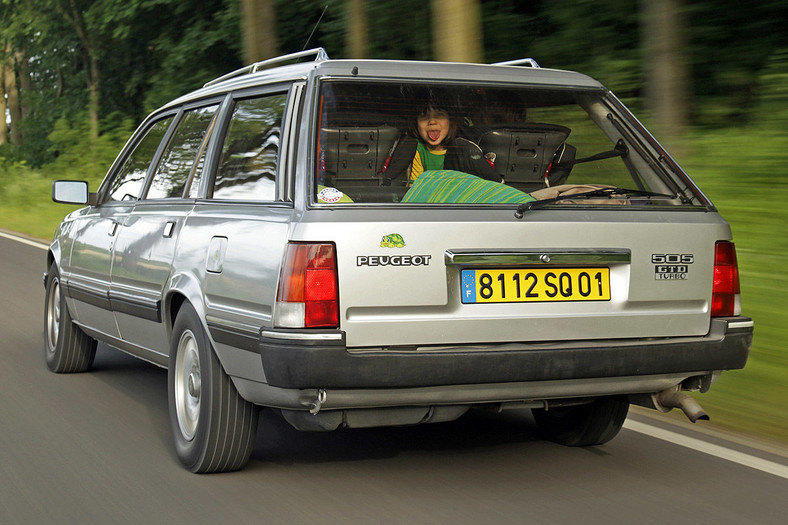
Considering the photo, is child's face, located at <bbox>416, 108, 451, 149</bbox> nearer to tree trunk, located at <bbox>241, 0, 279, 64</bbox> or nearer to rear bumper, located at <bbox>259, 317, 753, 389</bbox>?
rear bumper, located at <bbox>259, 317, 753, 389</bbox>

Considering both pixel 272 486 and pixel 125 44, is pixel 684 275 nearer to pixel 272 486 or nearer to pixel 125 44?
pixel 272 486

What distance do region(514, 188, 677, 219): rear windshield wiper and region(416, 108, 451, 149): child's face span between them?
59 cm

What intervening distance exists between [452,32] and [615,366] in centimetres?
713

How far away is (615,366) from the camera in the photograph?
432 cm

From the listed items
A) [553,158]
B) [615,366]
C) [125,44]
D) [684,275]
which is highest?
[125,44]

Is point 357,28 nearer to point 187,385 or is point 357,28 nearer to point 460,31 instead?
point 460,31

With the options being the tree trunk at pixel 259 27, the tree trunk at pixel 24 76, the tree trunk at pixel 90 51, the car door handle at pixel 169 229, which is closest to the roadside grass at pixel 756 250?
the car door handle at pixel 169 229

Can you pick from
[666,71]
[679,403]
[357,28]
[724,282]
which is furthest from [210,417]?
[357,28]

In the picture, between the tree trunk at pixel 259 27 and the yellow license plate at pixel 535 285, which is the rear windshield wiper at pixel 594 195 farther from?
the tree trunk at pixel 259 27

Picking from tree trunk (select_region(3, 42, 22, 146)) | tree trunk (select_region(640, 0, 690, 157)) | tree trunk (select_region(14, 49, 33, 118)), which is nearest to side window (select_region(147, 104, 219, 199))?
tree trunk (select_region(640, 0, 690, 157))

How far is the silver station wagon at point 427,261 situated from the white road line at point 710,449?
403 millimetres

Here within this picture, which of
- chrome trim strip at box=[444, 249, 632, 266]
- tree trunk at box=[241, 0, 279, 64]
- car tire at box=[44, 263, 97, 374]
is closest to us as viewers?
chrome trim strip at box=[444, 249, 632, 266]

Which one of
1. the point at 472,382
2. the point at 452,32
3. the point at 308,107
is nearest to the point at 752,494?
the point at 472,382

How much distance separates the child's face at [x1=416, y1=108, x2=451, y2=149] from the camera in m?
4.66
